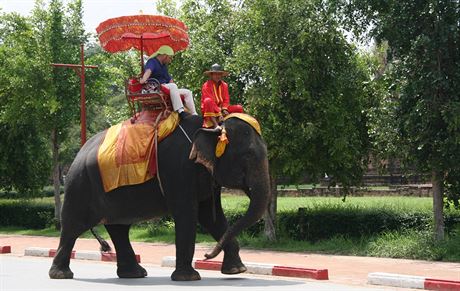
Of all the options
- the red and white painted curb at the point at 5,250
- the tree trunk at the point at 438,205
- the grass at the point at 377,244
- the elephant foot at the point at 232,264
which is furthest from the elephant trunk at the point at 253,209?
the red and white painted curb at the point at 5,250

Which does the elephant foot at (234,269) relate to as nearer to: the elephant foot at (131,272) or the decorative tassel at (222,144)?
the elephant foot at (131,272)

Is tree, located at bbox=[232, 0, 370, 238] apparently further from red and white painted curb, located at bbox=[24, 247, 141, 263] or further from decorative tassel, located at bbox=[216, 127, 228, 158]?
decorative tassel, located at bbox=[216, 127, 228, 158]

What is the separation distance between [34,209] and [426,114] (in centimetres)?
1713

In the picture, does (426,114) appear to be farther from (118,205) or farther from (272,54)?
(118,205)

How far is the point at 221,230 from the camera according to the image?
11727 millimetres

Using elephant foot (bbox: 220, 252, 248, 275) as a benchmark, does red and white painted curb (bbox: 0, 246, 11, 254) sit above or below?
below

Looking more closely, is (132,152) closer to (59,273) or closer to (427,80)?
(59,273)

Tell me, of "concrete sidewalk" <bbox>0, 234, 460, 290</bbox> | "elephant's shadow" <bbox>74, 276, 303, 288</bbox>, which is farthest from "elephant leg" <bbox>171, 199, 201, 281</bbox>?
"concrete sidewalk" <bbox>0, 234, 460, 290</bbox>

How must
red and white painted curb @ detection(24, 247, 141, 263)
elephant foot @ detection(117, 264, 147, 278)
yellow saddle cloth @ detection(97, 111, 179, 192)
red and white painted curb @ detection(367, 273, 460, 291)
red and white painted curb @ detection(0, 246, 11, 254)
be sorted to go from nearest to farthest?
red and white painted curb @ detection(367, 273, 460, 291), yellow saddle cloth @ detection(97, 111, 179, 192), elephant foot @ detection(117, 264, 147, 278), red and white painted curb @ detection(24, 247, 141, 263), red and white painted curb @ detection(0, 246, 11, 254)

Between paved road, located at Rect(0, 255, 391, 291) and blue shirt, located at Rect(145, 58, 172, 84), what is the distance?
117 inches

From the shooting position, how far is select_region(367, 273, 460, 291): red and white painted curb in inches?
403

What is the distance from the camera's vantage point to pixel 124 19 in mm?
12312

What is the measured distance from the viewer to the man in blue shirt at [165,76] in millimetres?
11602

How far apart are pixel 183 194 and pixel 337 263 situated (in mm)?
5135
